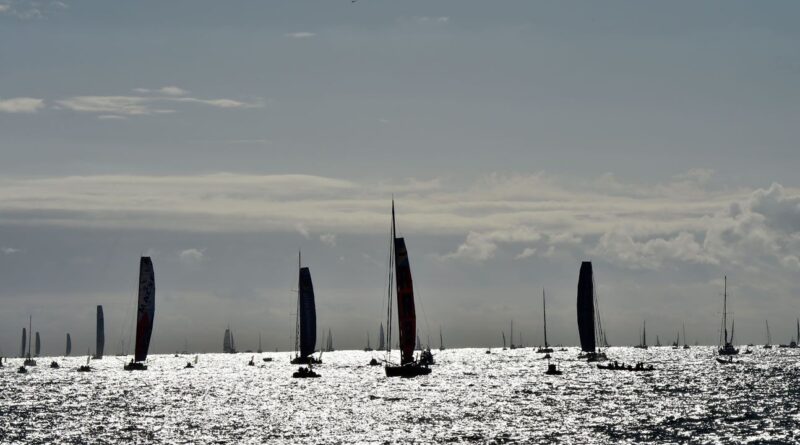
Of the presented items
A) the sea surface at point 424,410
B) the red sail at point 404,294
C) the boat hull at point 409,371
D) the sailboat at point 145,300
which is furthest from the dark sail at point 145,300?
the red sail at point 404,294

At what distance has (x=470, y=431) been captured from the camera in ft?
280

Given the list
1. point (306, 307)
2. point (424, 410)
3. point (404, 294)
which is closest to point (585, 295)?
point (306, 307)

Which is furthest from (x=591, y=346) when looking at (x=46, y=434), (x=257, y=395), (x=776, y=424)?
(x=46, y=434)

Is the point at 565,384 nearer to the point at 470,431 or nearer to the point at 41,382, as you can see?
the point at 470,431

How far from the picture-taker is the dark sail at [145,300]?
154 meters

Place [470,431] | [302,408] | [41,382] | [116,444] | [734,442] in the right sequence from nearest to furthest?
[734,442] → [116,444] → [470,431] → [302,408] → [41,382]

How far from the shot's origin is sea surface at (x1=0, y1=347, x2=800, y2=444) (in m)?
82.6

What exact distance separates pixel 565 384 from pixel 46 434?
7246cm

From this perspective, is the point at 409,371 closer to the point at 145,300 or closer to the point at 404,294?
the point at 404,294

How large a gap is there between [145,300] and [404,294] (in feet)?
158

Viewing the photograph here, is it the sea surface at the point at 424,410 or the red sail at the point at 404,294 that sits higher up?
the red sail at the point at 404,294

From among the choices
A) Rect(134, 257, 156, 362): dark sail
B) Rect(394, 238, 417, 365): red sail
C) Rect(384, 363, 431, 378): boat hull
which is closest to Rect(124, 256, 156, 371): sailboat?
Rect(134, 257, 156, 362): dark sail

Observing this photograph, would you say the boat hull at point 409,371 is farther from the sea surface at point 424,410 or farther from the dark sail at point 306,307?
the dark sail at point 306,307

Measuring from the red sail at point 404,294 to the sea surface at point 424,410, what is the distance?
722 cm
